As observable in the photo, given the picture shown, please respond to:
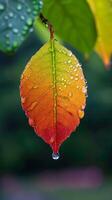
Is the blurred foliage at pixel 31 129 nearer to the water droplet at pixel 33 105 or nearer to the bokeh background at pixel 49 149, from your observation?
the bokeh background at pixel 49 149

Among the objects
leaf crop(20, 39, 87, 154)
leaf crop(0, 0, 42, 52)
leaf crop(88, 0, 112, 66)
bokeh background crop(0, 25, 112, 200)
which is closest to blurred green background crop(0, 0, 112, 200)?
bokeh background crop(0, 25, 112, 200)

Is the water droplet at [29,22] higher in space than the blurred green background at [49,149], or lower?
higher

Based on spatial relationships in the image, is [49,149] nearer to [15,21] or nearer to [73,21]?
[73,21]

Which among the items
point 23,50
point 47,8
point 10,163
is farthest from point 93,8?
point 10,163

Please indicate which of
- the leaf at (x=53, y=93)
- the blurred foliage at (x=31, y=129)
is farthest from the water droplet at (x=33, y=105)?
the blurred foliage at (x=31, y=129)

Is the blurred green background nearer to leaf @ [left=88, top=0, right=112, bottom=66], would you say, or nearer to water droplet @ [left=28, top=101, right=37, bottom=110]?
leaf @ [left=88, top=0, right=112, bottom=66]

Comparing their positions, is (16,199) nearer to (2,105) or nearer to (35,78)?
(2,105)
